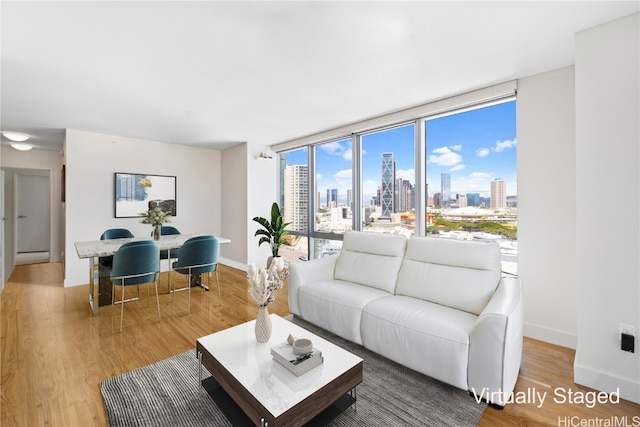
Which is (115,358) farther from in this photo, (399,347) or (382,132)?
(382,132)

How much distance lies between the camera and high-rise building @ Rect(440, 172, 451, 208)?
11.1 feet

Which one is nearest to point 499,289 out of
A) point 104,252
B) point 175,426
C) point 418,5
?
point 418,5

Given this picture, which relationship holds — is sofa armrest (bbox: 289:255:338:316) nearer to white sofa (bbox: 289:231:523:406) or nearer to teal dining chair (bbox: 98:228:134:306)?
white sofa (bbox: 289:231:523:406)

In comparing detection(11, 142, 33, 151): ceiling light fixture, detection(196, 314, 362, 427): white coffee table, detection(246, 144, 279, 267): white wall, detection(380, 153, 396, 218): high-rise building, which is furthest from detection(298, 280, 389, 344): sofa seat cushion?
detection(11, 142, 33, 151): ceiling light fixture

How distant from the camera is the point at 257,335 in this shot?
6.00 feet

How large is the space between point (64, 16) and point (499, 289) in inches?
138

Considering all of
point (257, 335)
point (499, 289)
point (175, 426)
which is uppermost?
point (499, 289)

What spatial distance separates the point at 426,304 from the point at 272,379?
1.45 meters

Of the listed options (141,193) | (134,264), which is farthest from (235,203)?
(134,264)

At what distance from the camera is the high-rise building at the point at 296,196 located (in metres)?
5.26

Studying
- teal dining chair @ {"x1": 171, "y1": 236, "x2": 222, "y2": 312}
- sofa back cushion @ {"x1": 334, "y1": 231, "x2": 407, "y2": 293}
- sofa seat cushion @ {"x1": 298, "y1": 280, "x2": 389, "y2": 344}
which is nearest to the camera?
sofa seat cushion @ {"x1": 298, "y1": 280, "x2": 389, "y2": 344}

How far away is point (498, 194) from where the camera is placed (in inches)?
119

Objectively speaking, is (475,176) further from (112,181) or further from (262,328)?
(112,181)

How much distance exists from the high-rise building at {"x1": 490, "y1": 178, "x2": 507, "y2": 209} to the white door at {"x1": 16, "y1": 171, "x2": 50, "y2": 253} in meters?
9.13
